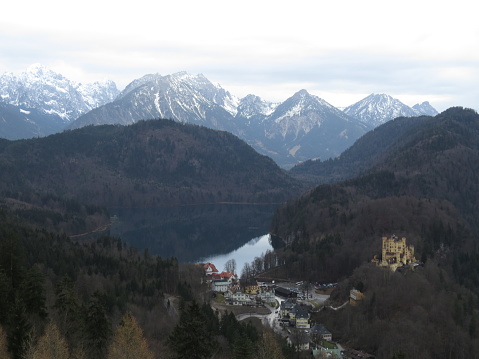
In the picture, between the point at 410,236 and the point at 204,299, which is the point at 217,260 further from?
the point at 204,299

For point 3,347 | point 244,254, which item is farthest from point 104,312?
point 244,254

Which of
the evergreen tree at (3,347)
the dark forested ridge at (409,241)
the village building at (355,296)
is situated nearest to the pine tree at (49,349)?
the evergreen tree at (3,347)

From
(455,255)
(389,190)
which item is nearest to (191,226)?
(389,190)

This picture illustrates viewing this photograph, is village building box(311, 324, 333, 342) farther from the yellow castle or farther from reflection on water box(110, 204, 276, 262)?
reflection on water box(110, 204, 276, 262)

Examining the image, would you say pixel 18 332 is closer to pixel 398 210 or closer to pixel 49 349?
pixel 49 349

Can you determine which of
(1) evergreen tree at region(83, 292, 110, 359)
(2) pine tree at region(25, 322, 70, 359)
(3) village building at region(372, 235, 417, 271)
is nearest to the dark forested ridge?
(3) village building at region(372, 235, 417, 271)
